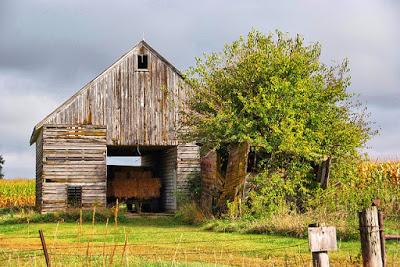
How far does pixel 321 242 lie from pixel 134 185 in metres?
30.0

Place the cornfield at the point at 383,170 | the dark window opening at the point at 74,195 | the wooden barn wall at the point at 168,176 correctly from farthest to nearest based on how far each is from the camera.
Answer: the wooden barn wall at the point at 168,176 → the dark window opening at the point at 74,195 → the cornfield at the point at 383,170

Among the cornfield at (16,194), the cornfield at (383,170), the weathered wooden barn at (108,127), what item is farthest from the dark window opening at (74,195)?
the cornfield at (16,194)

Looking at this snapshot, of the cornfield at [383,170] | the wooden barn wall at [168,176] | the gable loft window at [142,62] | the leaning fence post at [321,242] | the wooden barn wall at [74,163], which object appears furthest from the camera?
the wooden barn wall at [168,176]

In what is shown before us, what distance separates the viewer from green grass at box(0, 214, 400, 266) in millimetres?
11727

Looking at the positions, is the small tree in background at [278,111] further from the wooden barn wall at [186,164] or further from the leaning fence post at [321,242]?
the leaning fence post at [321,242]

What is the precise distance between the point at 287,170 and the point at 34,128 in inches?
538

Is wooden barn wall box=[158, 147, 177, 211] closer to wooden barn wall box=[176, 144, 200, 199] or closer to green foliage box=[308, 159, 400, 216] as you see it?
wooden barn wall box=[176, 144, 200, 199]

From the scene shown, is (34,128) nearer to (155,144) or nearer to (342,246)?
(155,144)

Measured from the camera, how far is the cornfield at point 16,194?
44.1 meters

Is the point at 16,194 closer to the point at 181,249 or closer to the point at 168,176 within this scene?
the point at 168,176

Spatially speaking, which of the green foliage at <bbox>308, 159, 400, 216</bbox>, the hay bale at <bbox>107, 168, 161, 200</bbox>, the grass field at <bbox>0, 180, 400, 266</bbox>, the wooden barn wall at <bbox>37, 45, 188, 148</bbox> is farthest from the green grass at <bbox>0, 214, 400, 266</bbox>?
the hay bale at <bbox>107, 168, 161, 200</bbox>

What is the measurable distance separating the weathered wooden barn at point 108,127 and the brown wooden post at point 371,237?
22811 mm

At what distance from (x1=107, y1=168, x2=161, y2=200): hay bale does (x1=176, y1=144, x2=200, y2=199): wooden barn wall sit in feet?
14.9

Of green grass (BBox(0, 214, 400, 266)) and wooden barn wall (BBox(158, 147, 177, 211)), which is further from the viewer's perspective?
wooden barn wall (BBox(158, 147, 177, 211))
